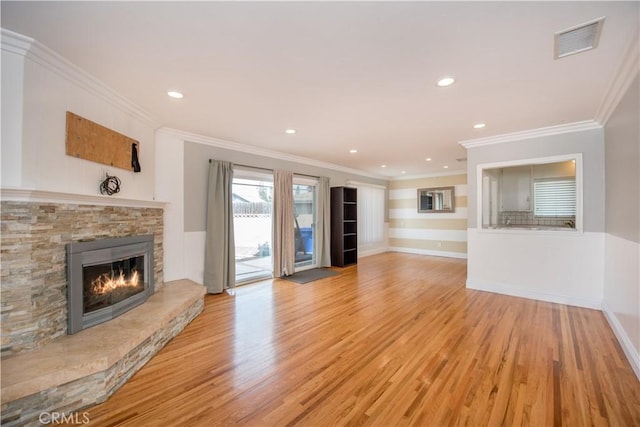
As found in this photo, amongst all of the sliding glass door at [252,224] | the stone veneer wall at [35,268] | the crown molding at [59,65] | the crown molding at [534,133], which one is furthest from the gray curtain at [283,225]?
the crown molding at [534,133]

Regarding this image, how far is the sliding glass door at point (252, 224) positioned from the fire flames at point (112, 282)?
1861 mm

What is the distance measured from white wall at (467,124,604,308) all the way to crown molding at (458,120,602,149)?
0.6 inches

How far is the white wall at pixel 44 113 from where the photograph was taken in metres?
1.86

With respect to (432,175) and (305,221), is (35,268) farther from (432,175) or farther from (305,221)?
(432,175)

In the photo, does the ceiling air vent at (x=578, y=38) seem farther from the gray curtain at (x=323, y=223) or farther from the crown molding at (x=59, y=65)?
the gray curtain at (x=323, y=223)

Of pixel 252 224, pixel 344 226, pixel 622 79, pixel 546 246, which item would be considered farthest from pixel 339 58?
pixel 344 226

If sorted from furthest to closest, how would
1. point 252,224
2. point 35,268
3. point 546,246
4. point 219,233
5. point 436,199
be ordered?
point 436,199 < point 252,224 < point 219,233 < point 546,246 < point 35,268

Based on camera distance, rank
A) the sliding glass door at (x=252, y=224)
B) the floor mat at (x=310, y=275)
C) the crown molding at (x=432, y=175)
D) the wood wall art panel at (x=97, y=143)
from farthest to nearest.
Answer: the crown molding at (x=432, y=175) → the floor mat at (x=310, y=275) → the sliding glass door at (x=252, y=224) → the wood wall art panel at (x=97, y=143)

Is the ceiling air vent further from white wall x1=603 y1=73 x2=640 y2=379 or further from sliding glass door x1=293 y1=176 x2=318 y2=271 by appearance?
sliding glass door x1=293 y1=176 x2=318 y2=271

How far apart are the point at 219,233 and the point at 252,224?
889mm

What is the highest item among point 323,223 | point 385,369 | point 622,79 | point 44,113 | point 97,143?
point 622,79

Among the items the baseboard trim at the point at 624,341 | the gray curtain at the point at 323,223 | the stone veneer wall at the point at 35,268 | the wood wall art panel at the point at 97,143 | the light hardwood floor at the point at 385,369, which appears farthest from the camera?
the gray curtain at the point at 323,223

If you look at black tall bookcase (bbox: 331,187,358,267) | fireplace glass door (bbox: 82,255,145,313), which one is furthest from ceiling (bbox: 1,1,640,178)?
black tall bookcase (bbox: 331,187,358,267)

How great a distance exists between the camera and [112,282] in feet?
8.68
